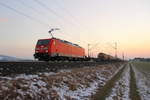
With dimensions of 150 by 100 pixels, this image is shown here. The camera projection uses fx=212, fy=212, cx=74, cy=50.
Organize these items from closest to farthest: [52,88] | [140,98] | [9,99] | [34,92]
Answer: [9,99]
[34,92]
[52,88]
[140,98]

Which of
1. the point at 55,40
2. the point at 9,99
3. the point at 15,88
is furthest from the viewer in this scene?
the point at 55,40

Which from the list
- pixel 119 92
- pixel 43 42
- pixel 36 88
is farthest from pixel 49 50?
pixel 36 88

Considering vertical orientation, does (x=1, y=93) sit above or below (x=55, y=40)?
below

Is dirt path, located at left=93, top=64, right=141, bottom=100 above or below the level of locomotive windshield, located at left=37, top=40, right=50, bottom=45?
below

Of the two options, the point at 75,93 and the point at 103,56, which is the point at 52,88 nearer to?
the point at 75,93

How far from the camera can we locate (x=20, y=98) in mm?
9531

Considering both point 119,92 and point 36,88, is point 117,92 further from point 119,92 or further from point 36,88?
Answer: point 36,88

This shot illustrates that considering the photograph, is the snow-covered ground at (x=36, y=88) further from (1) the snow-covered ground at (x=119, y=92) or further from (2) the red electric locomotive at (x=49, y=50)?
(2) the red electric locomotive at (x=49, y=50)

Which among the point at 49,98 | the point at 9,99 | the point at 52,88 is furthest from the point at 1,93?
the point at 52,88

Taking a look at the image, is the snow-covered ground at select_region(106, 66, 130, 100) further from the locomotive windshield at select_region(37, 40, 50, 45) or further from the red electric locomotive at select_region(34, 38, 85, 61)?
the locomotive windshield at select_region(37, 40, 50, 45)

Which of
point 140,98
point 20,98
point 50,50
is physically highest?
point 50,50

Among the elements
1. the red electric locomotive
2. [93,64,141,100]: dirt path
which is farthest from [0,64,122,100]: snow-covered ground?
the red electric locomotive

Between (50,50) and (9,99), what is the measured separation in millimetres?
19940

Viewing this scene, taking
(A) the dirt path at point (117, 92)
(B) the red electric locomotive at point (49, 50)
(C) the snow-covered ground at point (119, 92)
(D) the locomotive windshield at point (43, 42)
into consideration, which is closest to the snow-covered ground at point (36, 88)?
(A) the dirt path at point (117, 92)
